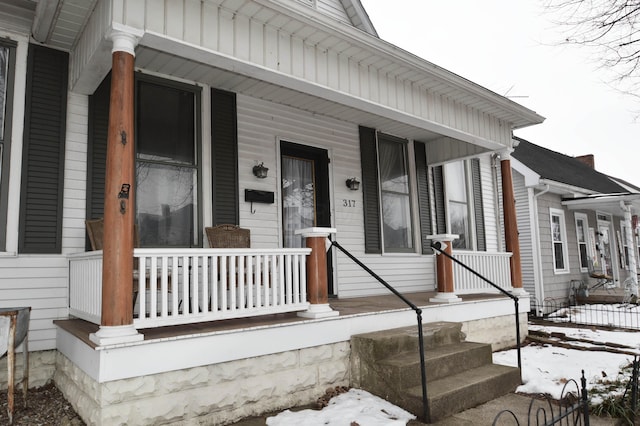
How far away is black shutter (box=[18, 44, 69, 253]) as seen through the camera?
404 cm

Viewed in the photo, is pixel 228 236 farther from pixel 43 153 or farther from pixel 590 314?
pixel 590 314

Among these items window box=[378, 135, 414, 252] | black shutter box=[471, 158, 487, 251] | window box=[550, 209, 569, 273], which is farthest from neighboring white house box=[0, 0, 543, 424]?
window box=[550, 209, 569, 273]

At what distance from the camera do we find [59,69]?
4.30m

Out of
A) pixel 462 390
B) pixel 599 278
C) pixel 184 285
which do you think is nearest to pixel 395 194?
pixel 462 390

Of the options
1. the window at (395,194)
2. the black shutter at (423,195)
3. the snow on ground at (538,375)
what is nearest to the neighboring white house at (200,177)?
the snow on ground at (538,375)

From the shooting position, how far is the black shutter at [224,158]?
5152 mm

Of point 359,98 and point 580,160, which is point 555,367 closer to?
point 359,98

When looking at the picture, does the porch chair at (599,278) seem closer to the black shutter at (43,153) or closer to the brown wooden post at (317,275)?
the brown wooden post at (317,275)

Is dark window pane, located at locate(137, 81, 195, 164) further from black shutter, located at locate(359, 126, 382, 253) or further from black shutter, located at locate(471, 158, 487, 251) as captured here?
black shutter, located at locate(471, 158, 487, 251)

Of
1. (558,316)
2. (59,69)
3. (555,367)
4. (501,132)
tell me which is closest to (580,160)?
(558,316)

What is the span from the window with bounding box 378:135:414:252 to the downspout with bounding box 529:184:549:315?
14.1ft

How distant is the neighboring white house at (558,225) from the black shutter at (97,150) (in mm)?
8302

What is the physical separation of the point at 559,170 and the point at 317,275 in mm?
10823

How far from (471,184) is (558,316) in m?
3.29
